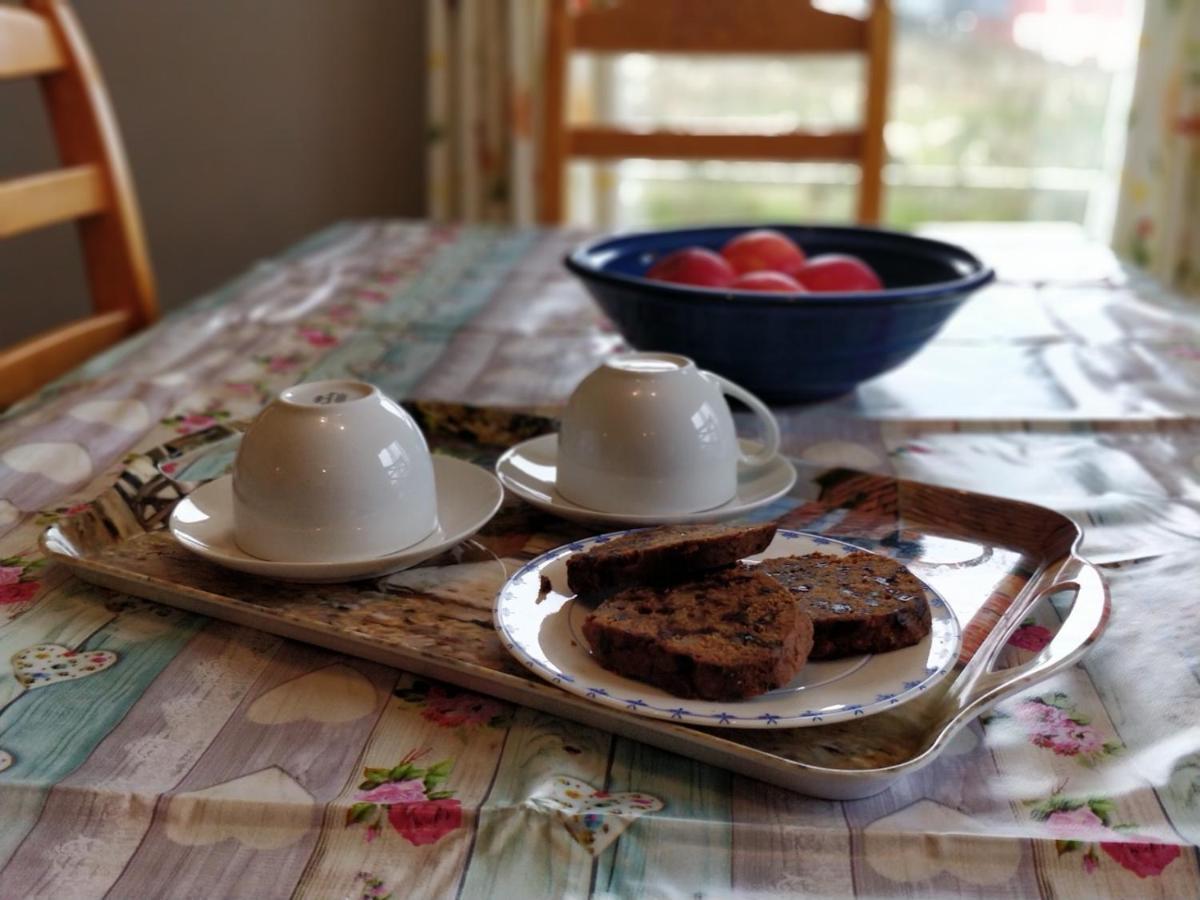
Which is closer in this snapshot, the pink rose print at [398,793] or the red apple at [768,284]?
the pink rose print at [398,793]

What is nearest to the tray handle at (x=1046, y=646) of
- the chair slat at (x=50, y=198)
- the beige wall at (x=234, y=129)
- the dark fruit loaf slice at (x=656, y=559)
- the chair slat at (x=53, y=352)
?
the dark fruit loaf slice at (x=656, y=559)

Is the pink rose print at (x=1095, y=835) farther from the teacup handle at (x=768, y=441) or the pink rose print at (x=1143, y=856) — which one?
the teacup handle at (x=768, y=441)

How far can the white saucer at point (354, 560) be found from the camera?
62cm

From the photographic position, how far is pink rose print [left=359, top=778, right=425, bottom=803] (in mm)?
474

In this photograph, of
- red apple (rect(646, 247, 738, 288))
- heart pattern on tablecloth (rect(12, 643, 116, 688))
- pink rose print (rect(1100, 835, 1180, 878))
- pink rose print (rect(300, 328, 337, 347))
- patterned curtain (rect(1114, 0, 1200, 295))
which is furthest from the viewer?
patterned curtain (rect(1114, 0, 1200, 295))

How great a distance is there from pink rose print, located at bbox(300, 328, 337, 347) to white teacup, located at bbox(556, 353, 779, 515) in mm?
518

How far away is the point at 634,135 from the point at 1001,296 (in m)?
0.65

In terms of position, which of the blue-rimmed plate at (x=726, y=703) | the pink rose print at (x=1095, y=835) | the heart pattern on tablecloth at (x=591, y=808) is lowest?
the pink rose print at (x=1095, y=835)

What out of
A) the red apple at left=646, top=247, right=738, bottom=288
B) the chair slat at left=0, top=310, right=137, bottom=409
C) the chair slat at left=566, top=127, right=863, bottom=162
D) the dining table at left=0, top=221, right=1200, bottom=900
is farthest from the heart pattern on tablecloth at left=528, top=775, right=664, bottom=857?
the chair slat at left=566, top=127, right=863, bottom=162

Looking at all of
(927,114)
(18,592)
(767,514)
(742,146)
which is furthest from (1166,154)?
(18,592)

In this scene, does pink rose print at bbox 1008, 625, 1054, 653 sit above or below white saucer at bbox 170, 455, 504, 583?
below

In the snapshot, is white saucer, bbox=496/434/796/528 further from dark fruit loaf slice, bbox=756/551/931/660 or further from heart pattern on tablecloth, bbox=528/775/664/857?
heart pattern on tablecloth, bbox=528/775/664/857

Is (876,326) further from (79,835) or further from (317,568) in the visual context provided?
(79,835)

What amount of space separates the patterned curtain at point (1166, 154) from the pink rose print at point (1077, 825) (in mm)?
2034
